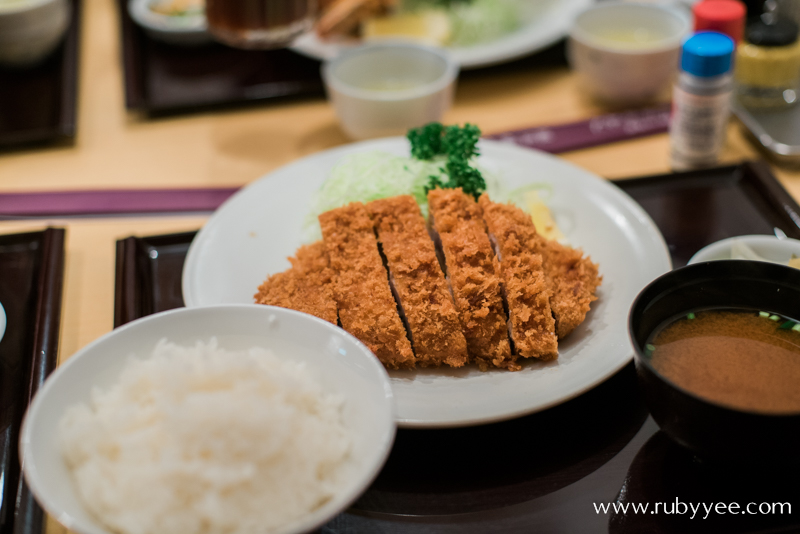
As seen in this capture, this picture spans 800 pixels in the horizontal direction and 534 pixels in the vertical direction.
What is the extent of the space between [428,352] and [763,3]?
9.73 ft

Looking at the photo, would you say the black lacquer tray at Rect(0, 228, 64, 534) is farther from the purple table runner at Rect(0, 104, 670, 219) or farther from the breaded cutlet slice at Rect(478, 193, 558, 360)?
the breaded cutlet slice at Rect(478, 193, 558, 360)

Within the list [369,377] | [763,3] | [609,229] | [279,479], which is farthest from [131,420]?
[763,3]

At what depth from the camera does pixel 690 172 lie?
247 cm

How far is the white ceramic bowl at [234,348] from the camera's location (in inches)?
43.5

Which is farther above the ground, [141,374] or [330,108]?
[141,374]

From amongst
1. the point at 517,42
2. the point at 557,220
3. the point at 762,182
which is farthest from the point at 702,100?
the point at 517,42

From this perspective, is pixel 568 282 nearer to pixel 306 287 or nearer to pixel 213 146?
pixel 306 287

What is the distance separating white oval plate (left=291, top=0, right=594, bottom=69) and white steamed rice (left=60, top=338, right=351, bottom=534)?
7.74 feet

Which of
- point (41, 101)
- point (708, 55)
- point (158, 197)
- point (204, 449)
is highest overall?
point (708, 55)

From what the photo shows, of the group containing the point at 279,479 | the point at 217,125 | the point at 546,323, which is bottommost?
the point at 217,125

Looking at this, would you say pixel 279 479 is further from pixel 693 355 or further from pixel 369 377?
pixel 693 355

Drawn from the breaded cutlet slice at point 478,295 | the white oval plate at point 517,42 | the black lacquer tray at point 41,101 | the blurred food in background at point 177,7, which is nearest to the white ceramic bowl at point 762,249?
the breaded cutlet slice at point 478,295

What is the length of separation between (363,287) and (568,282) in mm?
572

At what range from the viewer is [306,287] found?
72.8 inches
